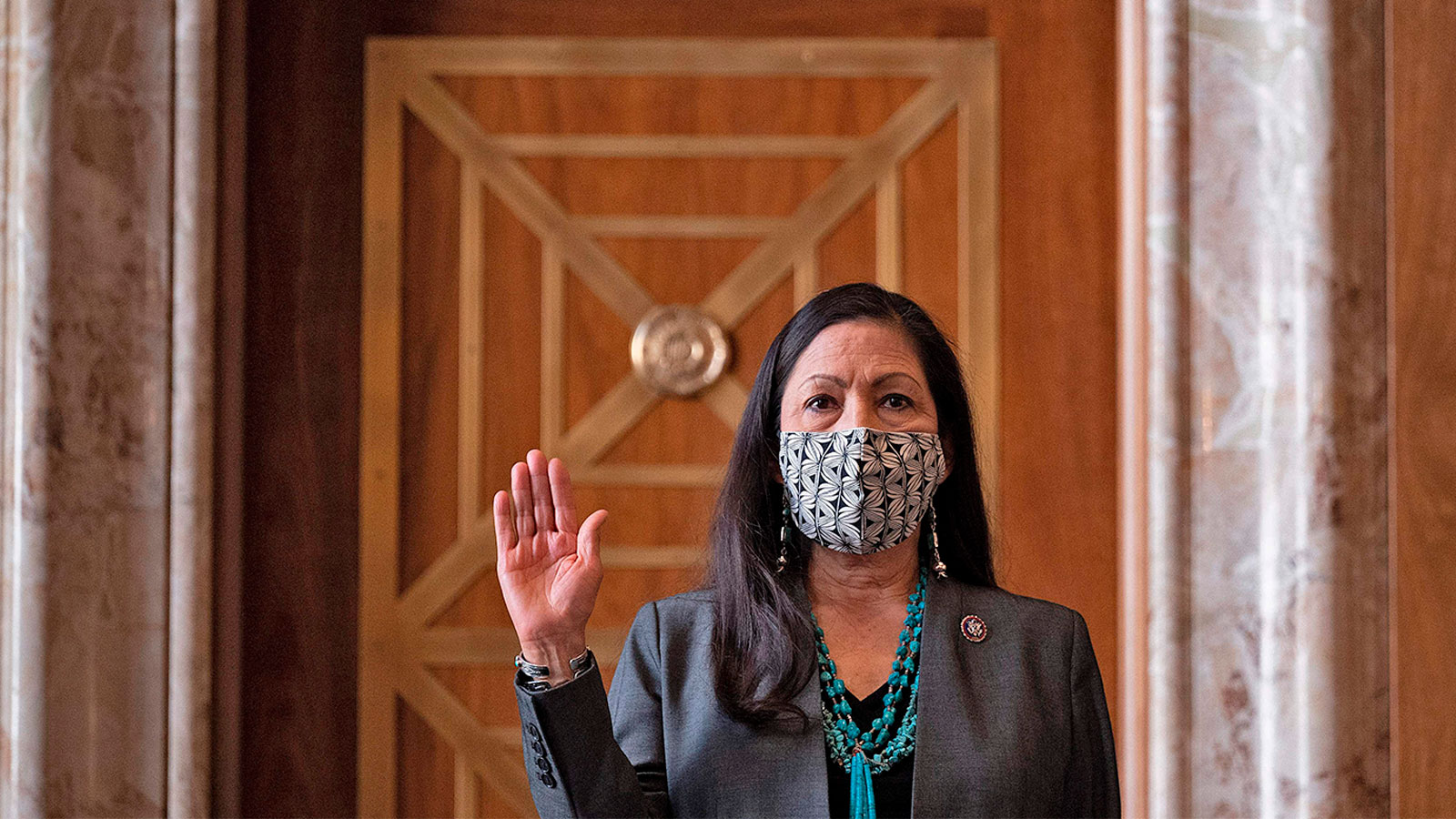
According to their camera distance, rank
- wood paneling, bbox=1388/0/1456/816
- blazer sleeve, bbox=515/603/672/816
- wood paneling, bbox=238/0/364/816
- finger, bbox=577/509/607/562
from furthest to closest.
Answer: wood paneling, bbox=238/0/364/816
wood paneling, bbox=1388/0/1456/816
finger, bbox=577/509/607/562
blazer sleeve, bbox=515/603/672/816

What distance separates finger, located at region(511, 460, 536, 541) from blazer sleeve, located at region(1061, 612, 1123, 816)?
0.86 metres

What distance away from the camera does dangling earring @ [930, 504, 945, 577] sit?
2.10 metres

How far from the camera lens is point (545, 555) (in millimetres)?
1954

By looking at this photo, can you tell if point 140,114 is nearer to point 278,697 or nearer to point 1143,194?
point 278,697

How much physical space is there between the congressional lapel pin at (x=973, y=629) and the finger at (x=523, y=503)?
678mm

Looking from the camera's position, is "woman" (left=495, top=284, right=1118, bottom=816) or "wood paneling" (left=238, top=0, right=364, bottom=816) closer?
"woman" (left=495, top=284, right=1118, bottom=816)

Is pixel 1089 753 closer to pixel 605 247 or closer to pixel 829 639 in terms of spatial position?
pixel 829 639

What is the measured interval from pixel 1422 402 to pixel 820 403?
1.27 m

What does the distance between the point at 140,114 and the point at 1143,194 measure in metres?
2.34

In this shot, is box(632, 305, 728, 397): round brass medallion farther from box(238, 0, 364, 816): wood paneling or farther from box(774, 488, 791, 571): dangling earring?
box(774, 488, 791, 571): dangling earring

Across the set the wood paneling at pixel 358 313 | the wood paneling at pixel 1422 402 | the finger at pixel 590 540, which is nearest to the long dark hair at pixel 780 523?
the finger at pixel 590 540

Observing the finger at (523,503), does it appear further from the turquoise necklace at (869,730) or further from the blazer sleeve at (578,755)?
the turquoise necklace at (869,730)

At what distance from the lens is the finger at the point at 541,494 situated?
1.96 m

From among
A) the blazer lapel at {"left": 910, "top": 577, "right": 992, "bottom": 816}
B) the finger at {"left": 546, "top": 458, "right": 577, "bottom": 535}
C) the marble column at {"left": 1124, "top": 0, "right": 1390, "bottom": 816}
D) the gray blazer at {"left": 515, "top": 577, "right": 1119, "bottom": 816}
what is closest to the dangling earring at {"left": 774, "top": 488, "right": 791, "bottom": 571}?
the gray blazer at {"left": 515, "top": 577, "right": 1119, "bottom": 816}
